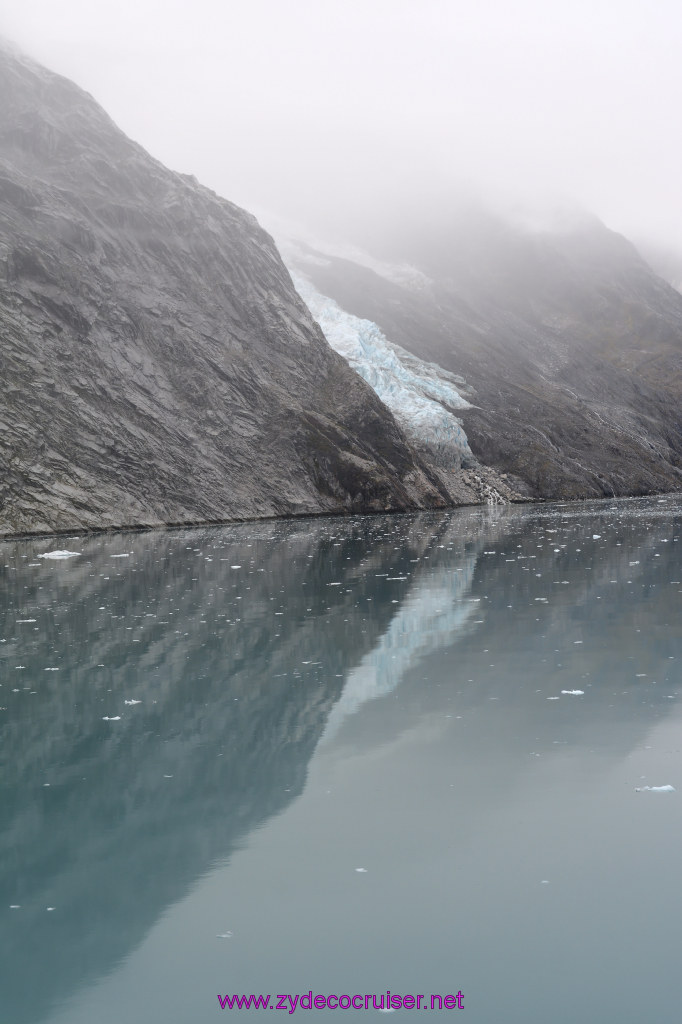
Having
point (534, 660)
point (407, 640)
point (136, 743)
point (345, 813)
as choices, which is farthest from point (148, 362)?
point (345, 813)

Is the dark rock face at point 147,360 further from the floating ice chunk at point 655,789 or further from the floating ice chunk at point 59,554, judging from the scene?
the floating ice chunk at point 655,789

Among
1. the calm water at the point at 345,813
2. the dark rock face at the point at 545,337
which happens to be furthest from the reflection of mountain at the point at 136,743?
the dark rock face at the point at 545,337

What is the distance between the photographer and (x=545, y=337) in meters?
145

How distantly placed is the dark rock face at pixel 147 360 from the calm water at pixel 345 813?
119 feet

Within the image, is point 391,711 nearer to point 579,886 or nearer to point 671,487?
point 579,886

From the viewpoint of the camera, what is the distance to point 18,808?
850 centimetres

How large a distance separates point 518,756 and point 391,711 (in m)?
2.27

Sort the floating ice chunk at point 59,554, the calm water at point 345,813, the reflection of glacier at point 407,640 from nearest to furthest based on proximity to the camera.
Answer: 1. the calm water at point 345,813
2. the reflection of glacier at point 407,640
3. the floating ice chunk at point 59,554

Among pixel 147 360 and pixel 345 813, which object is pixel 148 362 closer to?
pixel 147 360

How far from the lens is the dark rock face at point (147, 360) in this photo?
175 feet

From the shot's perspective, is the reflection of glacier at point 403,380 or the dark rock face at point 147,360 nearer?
the dark rock face at point 147,360

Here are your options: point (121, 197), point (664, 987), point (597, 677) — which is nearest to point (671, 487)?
point (121, 197)

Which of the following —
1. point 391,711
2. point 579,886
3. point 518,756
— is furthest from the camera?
point 391,711

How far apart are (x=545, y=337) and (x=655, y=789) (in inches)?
5665
